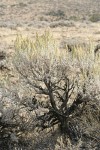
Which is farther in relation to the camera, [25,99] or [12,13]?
[12,13]

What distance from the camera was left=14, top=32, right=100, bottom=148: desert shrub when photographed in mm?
7352

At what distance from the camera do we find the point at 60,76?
299 inches

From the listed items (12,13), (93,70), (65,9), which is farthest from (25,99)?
(65,9)

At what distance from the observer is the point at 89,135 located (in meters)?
7.66

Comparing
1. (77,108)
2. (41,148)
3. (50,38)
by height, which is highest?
(50,38)

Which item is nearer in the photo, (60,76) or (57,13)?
(60,76)

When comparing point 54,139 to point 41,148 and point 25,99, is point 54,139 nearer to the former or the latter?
point 41,148

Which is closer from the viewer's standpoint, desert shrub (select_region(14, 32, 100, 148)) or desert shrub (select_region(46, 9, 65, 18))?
desert shrub (select_region(14, 32, 100, 148))

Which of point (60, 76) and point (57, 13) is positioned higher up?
point (57, 13)

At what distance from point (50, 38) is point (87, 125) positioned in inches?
76.6

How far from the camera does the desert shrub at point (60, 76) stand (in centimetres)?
735

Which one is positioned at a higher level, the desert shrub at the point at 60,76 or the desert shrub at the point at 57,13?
the desert shrub at the point at 57,13

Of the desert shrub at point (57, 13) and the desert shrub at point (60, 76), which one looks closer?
the desert shrub at point (60, 76)

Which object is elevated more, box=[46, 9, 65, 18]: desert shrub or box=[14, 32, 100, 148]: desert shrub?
box=[46, 9, 65, 18]: desert shrub
